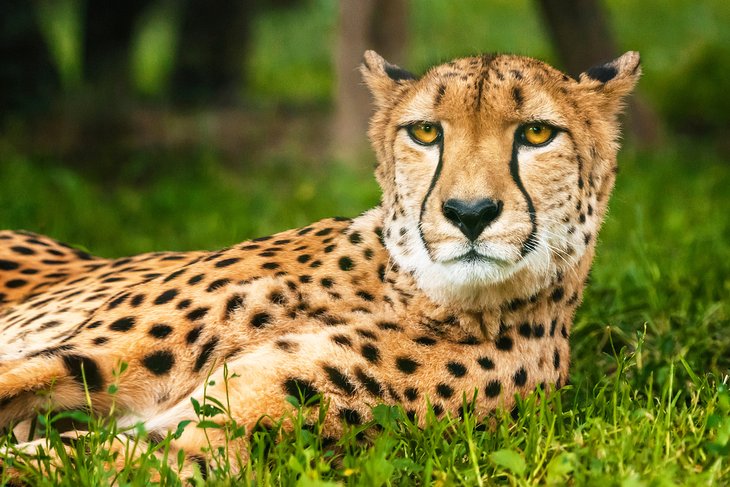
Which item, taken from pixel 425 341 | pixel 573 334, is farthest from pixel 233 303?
pixel 573 334

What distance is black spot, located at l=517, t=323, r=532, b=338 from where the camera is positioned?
2846 millimetres

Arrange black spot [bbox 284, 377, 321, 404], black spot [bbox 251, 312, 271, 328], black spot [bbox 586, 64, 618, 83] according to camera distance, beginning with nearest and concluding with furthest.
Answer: black spot [bbox 284, 377, 321, 404] < black spot [bbox 251, 312, 271, 328] < black spot [bbox 586, 64, 618, 83]

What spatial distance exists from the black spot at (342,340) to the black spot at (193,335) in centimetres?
38

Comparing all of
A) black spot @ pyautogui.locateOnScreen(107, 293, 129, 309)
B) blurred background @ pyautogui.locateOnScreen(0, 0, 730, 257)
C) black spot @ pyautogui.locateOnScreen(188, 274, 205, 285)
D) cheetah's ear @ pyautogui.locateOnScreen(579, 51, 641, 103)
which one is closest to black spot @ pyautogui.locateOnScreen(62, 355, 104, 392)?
black spot @ pyautogui.locateOnScreen(107, 293, 129, 309)

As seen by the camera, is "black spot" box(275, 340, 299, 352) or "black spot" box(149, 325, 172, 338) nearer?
"black spot" box(275, 340, 299, 352)

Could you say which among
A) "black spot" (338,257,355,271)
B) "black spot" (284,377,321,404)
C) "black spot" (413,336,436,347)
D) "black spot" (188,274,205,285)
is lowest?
"black spot" (284,377,321,404)

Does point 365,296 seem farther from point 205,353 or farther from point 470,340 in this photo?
point 205,353

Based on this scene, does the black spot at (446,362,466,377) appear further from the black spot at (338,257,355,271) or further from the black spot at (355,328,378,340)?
the black spot at (338,257,355,271)

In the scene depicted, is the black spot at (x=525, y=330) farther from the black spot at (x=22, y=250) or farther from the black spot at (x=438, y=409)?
the black spot at (x=22, y=250)

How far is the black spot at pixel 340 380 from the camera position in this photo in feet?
8.85

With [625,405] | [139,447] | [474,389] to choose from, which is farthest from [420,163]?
[139,447]

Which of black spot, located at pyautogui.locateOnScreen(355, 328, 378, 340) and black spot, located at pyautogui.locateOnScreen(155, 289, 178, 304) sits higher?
black spot, located at pyautogui.locateOnScreen(155, 289, 178, 304)

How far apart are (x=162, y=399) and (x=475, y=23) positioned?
11.6 metres

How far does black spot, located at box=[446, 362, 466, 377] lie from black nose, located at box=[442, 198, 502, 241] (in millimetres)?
397
